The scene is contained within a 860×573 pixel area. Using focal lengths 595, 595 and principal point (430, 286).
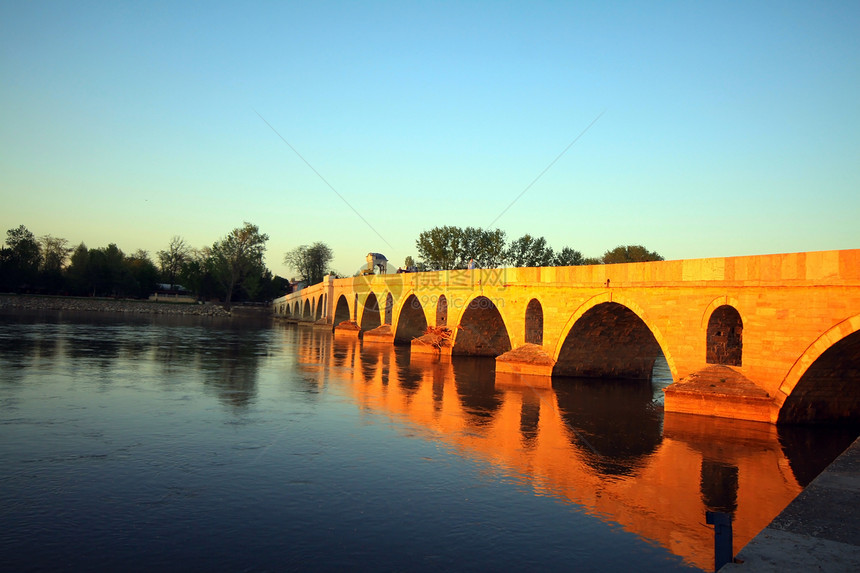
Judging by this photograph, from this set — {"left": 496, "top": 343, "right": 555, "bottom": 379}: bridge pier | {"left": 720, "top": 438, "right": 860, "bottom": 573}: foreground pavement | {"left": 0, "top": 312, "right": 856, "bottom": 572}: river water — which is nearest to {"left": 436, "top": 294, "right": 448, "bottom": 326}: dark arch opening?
{"left": 496, "top": 343, "right": 555, "bottom": 379}: bridge pier

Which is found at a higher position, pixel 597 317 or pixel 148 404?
pixel 597 317

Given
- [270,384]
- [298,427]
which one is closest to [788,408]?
[298,427]

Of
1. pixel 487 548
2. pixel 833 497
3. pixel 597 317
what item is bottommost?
pixel 487 548

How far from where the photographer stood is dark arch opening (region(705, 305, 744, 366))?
16.1m

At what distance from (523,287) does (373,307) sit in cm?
2367

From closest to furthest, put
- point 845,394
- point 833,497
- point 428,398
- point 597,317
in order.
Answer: point 833,497 < point 845,394 < point 428,398 < point 597,317

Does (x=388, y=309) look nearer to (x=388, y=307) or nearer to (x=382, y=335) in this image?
(x=388, y=307)

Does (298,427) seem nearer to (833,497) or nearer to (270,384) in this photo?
(270,384)

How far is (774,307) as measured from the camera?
1398cm

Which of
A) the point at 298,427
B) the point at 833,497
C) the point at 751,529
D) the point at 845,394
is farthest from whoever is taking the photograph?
the point at 845,394

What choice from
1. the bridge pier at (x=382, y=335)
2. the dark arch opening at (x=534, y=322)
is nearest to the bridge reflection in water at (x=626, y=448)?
the dark arch opening at (x=534, y=322)

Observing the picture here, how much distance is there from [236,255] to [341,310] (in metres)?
36.1

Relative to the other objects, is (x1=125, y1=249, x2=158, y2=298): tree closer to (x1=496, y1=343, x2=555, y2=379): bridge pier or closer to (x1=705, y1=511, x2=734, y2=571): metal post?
(x1=496, y1=343, x2=555, y2=379): bridge pier

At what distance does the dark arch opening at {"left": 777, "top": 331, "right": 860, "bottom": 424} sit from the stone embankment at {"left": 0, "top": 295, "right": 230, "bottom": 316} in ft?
235
